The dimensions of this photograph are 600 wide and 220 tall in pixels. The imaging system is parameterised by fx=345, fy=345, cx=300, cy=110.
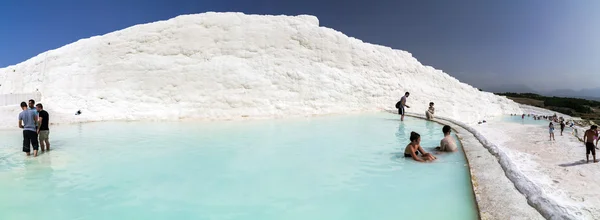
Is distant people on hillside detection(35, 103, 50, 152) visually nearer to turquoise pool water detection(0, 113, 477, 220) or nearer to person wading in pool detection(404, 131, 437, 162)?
turquoise pool water detection(0, 113, 477, 220)

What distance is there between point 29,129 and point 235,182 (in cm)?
607

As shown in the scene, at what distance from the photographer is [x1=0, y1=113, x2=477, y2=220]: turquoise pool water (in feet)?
14.1

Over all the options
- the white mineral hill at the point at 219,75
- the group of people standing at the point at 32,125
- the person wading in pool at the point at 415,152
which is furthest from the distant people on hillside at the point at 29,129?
the white mineral hill at the point at 219,75

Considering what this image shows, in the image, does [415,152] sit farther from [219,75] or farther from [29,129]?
[219,75]

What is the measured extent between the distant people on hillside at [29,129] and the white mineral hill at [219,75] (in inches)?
346

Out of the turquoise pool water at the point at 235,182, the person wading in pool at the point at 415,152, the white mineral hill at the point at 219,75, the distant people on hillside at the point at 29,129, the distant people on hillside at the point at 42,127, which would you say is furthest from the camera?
the white mineral hill at the point at 219,75

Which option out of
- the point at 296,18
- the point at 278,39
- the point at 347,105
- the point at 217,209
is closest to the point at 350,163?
the point at 217,209

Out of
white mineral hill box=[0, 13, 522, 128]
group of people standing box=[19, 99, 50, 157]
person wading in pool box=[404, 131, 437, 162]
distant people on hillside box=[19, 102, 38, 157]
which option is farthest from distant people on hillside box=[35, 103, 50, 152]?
person wading in pool box=[404, 131, 437, 162]

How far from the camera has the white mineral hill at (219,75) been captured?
18828mm

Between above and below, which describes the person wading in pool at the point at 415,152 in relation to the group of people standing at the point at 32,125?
below

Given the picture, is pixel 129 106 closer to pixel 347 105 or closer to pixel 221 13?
pixel 221 13

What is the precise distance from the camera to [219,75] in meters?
20.4

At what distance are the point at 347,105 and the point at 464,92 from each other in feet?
41.9

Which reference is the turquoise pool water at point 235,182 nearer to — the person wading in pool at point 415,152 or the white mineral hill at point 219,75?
the person wading in pool at point 415,152
